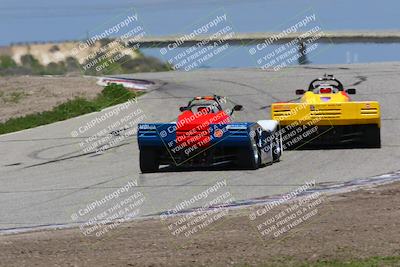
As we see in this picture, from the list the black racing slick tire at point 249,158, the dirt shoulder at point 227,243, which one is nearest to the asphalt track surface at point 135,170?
the black racing slick tire at point 249,158

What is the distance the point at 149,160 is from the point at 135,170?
80cm

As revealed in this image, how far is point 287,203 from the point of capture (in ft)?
41.2

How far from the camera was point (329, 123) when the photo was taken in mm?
18844

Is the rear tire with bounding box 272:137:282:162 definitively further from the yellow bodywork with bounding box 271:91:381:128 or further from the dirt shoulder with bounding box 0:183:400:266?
the dirt shoulder with bounding box 0:183:400:266

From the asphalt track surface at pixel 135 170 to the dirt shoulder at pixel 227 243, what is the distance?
1.65 m

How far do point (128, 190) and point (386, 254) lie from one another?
6.74 metres

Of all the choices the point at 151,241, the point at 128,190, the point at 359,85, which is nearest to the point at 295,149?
the point at 128,190

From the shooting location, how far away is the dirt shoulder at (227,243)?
906 cm

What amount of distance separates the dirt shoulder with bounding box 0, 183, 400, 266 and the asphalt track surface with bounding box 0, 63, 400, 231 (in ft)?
5.41

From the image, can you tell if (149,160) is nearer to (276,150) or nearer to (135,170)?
(135,170)

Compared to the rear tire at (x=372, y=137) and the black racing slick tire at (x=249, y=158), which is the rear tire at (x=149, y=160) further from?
the rear tire at (x=372, y=137)

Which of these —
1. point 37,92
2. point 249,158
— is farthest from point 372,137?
point 37,92

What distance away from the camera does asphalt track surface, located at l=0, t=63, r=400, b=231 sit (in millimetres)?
13883

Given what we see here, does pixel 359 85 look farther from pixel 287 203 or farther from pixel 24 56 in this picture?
pixel 287 203
